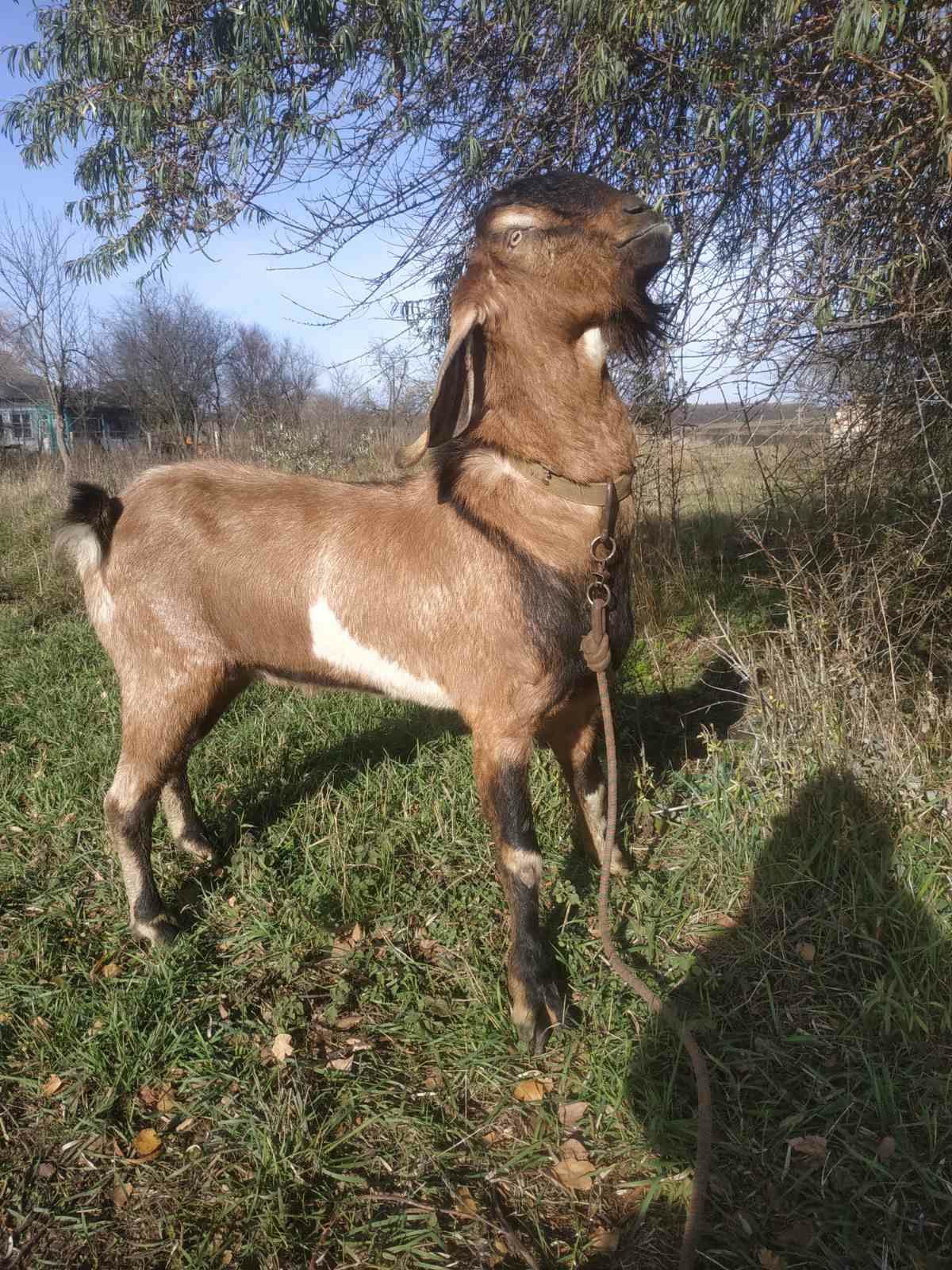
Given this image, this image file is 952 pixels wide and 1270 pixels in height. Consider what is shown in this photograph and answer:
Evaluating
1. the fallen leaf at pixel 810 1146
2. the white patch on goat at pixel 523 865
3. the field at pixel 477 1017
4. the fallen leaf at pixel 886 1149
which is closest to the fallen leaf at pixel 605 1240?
the field at pixel 477 1017

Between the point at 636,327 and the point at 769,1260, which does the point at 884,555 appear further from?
the point at 769,1260

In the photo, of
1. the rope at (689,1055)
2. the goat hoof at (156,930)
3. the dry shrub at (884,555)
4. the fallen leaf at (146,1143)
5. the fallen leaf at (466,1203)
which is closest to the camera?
the rope at (689,1055)

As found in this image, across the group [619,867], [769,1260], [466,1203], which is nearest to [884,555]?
[619,867]

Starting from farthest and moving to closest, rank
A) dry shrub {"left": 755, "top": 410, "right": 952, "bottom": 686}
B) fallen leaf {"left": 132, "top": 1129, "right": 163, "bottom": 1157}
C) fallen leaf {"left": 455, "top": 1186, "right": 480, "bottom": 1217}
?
1. dry shrub {"left": 755, "top": 410, "right": 952, "bottom": 686}
2. fallen leaf {"left": 132, "top": 1129, "right": 163, "bottom": 1157}
3. fallen leaf {"left": 455, "top": 1186, "right": 480, "bottom": 1217}

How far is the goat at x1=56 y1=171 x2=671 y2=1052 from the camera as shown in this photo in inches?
92.0

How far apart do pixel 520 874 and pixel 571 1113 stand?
68 centimetres

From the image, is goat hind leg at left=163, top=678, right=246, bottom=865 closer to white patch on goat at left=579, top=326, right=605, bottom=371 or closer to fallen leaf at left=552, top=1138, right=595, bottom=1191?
fallen leaf at left=552, top=1138, right=595, bottom=1191

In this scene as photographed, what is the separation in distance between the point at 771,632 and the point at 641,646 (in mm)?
1440

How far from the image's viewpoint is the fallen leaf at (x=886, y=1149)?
1923 millimetres

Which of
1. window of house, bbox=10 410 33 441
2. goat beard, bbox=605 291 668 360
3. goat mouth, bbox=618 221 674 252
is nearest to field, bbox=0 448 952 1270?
goat beard, bbox=605 291 668 360

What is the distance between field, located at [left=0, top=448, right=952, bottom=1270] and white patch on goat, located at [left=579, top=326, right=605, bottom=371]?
1.70 m

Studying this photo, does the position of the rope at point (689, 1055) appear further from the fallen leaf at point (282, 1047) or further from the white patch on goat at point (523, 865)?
Result: the fallen leaf at point (282, 1047)

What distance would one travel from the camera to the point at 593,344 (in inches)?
94.1

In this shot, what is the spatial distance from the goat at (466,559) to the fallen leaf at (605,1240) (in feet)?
1.81
